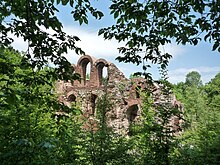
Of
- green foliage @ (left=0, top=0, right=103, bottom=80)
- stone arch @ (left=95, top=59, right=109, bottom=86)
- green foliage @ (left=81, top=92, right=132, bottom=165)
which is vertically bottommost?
green foliage @ (left=81, top=92, right=132, bottom=165)

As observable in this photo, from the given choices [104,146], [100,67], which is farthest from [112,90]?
[104,146]

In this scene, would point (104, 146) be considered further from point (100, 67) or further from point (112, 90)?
point (100, 67)

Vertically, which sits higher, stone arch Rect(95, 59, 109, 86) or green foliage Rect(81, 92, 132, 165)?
stone arch Rect(95, 59, 109, 86)

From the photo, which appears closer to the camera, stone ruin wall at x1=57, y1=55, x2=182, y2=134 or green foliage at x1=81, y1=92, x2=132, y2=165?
green foliage at x1=81, y1=92, x2=132, y2=165

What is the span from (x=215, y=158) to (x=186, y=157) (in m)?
0.46

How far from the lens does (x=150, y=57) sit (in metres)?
3.88

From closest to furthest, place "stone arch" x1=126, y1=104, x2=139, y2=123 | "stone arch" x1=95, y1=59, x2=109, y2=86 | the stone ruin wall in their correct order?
the stone ruin wall, "stone arch" x1=126, y1=104, x2=139, y2=123, "stone arch" x1=95, y1=59, x2=109, y2=86

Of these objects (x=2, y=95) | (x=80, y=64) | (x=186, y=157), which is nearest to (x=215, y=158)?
(x=186, y=157)

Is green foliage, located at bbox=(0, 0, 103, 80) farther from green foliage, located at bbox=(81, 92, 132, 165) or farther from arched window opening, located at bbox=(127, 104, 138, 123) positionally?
arched window opening, located at bbox=(127, 104, 138, 123)

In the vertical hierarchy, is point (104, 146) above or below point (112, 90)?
below

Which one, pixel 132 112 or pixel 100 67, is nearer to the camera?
pixel 132 112

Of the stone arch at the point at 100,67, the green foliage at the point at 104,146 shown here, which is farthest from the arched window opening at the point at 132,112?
the green foliage at the point at 104,146

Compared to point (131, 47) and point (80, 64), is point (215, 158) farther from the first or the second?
point (80, 64)

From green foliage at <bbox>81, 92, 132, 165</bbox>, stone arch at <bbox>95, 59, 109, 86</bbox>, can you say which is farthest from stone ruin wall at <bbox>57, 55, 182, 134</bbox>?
green foliage at <bbox>81, 92, 132, 165</bbox>
